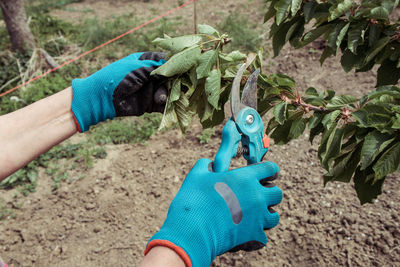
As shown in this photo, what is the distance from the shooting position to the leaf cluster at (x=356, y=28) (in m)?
1.50

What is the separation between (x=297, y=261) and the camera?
2.41 m

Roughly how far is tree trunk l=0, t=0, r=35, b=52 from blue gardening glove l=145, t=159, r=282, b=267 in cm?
482

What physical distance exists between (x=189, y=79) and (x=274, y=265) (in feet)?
→ 5.10

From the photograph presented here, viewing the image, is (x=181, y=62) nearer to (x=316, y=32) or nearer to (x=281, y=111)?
(x=281, y=111)

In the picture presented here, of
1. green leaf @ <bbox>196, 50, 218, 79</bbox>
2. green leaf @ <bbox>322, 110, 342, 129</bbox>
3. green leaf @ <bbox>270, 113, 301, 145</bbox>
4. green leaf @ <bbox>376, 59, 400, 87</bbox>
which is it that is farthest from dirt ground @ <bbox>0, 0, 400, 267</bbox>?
green leaf @ <bbox>196, 50, 218, 79</bbox>

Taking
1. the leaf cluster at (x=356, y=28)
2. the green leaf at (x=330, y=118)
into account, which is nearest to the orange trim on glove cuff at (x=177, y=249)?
the green leaf at (x=330, y=118)

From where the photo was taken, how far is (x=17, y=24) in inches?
197

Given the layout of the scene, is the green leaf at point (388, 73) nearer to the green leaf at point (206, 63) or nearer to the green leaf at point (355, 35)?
the green leaf at point (355, 35)

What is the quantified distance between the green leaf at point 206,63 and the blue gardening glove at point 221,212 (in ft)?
1.47

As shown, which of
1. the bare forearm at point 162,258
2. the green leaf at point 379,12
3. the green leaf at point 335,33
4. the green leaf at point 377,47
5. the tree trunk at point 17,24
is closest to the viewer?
the bare forearm at point 162,258

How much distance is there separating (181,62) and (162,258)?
0.84m

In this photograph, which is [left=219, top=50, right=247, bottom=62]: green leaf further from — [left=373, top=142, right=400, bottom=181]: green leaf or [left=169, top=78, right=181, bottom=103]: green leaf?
[left=373, top=142, right=400, bottom=181]: green leaf

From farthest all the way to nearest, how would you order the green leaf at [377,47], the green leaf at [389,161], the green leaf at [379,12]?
the green leaf at [377,47] → the green leaf at [379,12] → the green leaf at [389,161]

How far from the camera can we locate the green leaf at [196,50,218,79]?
5.01ft
